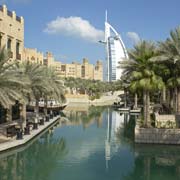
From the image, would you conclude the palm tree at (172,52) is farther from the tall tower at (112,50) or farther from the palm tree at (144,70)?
the tall tower at (112,50)

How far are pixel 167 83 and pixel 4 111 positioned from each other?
14682 mm

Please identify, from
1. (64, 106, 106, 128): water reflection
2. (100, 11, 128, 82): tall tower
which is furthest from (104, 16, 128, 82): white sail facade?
(64, 106, 106, 128): water reflection

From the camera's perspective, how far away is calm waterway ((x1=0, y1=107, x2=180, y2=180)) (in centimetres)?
1653

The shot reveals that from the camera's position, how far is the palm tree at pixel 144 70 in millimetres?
25328

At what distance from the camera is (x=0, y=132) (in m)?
25.5

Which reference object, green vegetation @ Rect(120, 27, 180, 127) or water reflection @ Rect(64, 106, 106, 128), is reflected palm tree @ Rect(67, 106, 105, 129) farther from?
green vegetation @ Rect(120, 27, 180, 127)

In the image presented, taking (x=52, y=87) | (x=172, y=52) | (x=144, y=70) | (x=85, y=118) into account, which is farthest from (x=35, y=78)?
(x=85, y=118)

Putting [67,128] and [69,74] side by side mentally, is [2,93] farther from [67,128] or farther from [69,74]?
[69,74]

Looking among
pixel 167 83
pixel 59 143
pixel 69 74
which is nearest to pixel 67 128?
pixel 59 143

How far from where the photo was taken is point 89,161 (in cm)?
1939

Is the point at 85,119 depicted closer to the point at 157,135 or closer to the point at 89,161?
the point at 157,135

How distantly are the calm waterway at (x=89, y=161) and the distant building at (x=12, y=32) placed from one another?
12751 mm

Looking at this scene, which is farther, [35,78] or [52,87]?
[52,87]

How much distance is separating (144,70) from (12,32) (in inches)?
670
